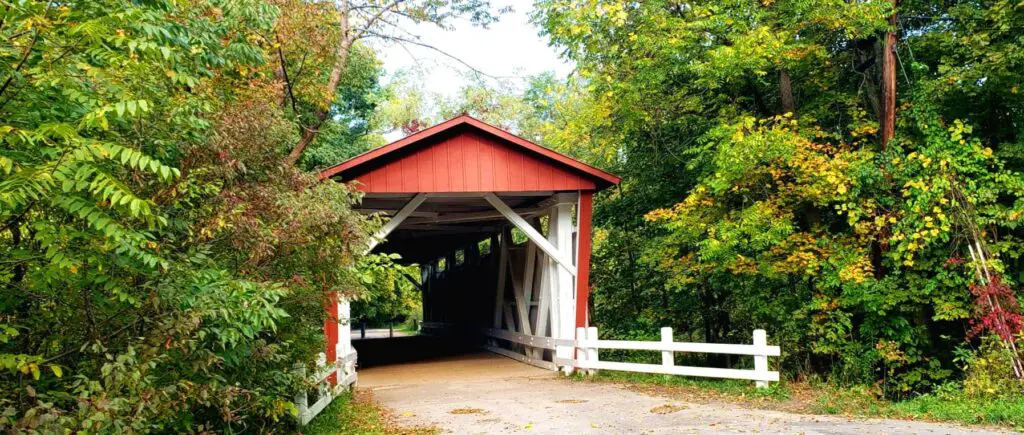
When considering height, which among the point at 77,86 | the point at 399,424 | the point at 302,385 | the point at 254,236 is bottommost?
the point at 399,424

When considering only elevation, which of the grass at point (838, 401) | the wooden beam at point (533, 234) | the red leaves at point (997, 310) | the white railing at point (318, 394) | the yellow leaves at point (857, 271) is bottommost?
the grass at point (838, 401)

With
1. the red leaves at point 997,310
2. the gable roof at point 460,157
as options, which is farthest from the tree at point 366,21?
the red leaves at point 997,310

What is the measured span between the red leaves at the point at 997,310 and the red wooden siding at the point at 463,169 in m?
6.05

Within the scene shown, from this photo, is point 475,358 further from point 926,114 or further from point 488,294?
point 926,114

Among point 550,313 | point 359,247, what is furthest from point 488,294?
point 359,247

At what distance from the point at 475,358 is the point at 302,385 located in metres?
9.84

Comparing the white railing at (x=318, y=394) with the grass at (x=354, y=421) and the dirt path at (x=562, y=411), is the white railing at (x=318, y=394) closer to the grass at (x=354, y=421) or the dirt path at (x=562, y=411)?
the grass at (x=354, y=421)

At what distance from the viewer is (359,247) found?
6945mm

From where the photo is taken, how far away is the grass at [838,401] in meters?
7.48

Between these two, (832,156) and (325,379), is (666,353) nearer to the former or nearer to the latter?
(832,156)

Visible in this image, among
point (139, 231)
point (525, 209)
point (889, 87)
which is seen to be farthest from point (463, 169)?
point (139, 231)

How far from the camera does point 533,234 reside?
1233 cm

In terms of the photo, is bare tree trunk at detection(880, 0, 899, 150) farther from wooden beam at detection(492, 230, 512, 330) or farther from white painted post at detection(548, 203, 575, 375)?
wooden beam at detection(492, 230, 512, 330)

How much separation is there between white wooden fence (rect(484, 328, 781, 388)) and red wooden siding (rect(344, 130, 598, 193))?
8.49ft
